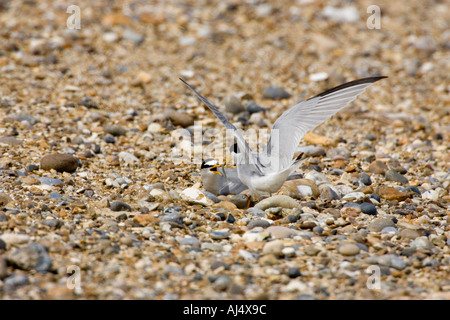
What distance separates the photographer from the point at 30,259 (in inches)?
130

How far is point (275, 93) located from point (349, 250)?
3703 mm

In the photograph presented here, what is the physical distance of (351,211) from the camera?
14.5 feet

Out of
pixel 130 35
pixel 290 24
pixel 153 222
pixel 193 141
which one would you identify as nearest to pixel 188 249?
pixel 153 222

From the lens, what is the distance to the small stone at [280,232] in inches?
155

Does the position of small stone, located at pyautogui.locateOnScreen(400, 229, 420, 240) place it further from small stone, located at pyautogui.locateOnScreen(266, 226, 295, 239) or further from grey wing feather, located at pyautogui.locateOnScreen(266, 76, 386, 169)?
grey wing feather, located at pyautogui.locateOnScreen(266, 76, 386, 169)

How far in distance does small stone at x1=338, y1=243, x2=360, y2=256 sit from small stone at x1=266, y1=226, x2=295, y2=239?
15.7 inches

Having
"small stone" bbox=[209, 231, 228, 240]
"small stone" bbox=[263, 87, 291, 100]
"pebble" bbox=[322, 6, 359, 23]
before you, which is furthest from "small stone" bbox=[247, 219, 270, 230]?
"pebble" bbox=[322, 6, 359, 23]

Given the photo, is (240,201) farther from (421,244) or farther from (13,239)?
(13,239)

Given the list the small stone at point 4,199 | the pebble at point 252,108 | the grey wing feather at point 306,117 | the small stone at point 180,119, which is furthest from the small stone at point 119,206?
the pebble at point 252,108

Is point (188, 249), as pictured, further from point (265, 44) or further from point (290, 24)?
point (290, 24)

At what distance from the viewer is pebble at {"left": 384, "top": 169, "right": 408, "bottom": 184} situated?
5141mm

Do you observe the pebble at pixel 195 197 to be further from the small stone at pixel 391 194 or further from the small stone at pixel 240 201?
the small stone at pixel 391 194

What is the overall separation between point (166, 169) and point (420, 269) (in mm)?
2533

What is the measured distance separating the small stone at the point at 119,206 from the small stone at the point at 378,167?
2542 millimetres
